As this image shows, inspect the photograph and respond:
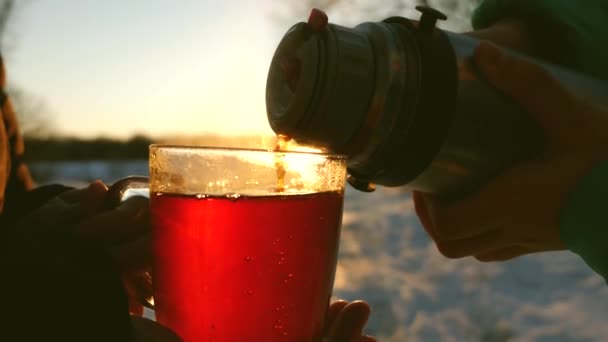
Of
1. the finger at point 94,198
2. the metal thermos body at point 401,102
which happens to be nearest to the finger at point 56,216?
the finger at point 94,198

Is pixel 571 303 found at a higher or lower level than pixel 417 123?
lower

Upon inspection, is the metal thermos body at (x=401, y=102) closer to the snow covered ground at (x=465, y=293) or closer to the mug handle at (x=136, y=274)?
the mug handle at (x=136, y=274)

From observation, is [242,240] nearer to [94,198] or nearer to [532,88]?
[94,198]

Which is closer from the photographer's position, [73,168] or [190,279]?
[190,279]

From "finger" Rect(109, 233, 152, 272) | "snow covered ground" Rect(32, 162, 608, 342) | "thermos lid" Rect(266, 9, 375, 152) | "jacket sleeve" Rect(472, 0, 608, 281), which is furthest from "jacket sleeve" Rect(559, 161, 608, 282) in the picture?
"snow covered ground" Rect(32, 162, 608, 342)

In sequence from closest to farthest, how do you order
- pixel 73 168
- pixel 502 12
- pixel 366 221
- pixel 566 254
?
pixel 502 12
pixel 566 254
pixel 366 221
pixel 73 168

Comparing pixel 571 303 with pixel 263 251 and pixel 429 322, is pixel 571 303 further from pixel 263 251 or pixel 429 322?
pixel 263 251

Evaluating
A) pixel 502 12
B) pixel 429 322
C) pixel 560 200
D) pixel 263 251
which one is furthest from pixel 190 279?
pixel 429 322
